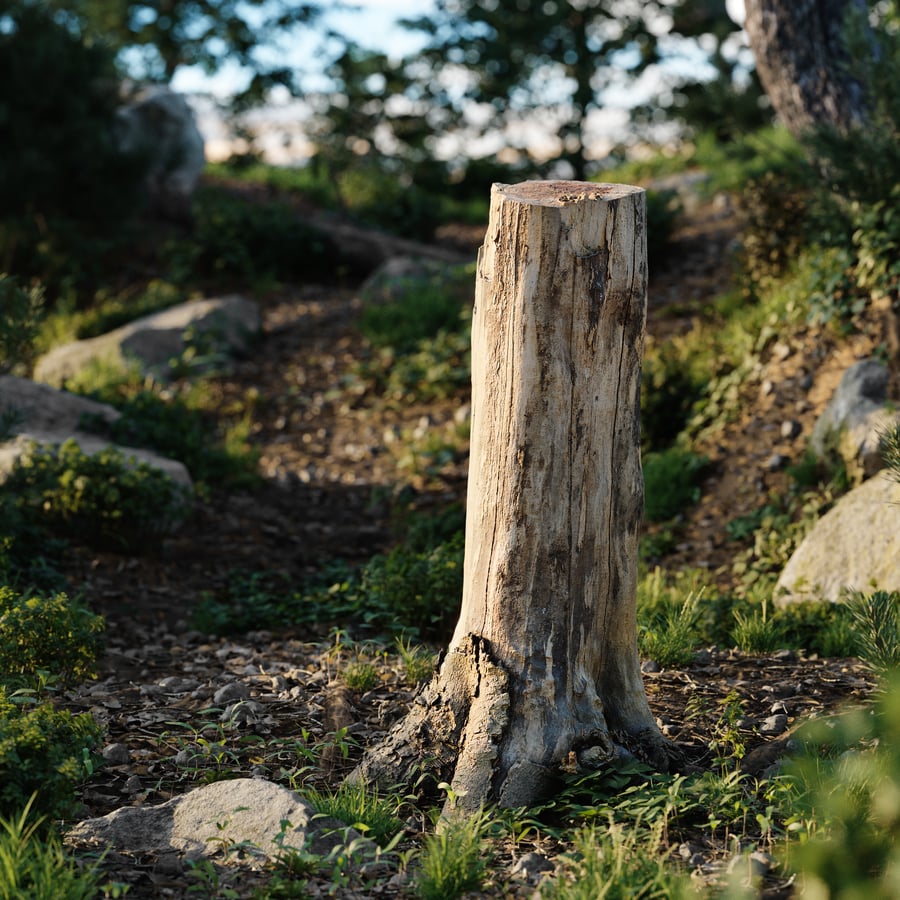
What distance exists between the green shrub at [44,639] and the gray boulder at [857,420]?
4461 mm

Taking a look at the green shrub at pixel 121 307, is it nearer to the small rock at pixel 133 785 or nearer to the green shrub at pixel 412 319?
the green shrub at pixel 412 319

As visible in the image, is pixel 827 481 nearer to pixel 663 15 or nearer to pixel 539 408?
pixel 539 408

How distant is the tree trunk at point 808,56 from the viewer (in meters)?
7.68

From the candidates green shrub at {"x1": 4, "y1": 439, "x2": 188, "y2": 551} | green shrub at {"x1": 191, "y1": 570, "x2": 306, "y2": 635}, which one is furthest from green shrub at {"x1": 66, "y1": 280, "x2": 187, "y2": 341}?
green shrub at {"x1": 191, "y1": 570, "x2": 306, "y2": 635}

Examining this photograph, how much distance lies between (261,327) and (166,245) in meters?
2.81

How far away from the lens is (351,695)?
462cm

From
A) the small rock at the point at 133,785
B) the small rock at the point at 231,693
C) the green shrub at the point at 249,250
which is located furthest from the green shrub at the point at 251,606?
the green shrub at the point at 249,250

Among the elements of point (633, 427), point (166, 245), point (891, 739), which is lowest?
point (891, 739)

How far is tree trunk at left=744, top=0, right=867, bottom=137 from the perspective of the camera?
7.68 metres

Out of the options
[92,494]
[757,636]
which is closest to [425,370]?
[92,494]

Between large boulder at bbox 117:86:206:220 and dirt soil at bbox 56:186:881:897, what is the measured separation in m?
3.01

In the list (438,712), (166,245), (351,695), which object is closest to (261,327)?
(166,245)

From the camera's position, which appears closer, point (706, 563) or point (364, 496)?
point (706, 563)

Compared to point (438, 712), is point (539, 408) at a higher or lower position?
higher
